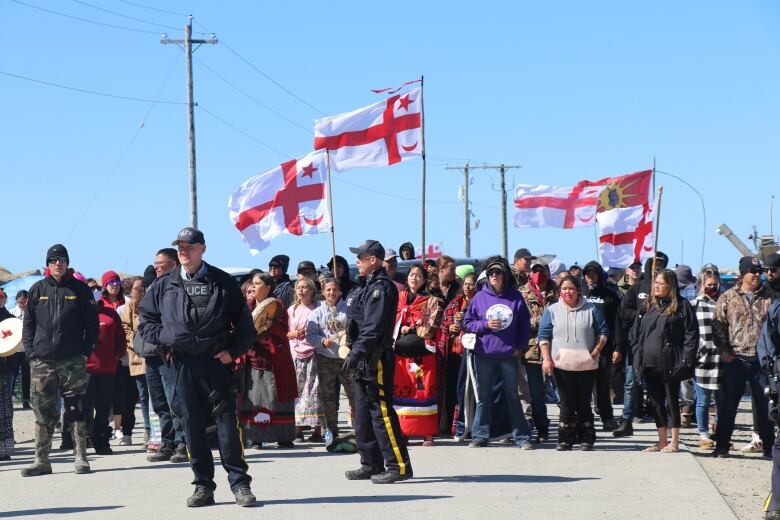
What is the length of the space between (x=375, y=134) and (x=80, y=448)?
26.6 feet

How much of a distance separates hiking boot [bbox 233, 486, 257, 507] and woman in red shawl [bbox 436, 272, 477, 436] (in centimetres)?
480

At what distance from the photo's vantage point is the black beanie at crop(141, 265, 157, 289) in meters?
13.4

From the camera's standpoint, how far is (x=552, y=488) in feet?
31.9

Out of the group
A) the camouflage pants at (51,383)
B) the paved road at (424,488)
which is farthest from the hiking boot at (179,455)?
the camouflage pants at (51,383)

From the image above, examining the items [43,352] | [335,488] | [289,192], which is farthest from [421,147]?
[335,488]

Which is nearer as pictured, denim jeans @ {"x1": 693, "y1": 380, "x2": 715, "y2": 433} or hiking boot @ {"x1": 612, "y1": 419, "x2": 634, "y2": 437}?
denim jeans @ {"x1": 693, "y1": 380, "x2": 715, "y2": 433}

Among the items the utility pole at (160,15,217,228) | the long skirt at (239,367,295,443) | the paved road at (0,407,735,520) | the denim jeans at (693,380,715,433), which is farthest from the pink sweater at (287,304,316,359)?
the utility pole at (160,15,217,228)

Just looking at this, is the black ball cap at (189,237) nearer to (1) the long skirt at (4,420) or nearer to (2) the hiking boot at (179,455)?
(2) the hiking boot at (179,455)

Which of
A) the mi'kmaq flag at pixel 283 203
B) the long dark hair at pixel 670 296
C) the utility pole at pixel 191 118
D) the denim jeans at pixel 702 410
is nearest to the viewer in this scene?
the long dark hair at pixel 670 296

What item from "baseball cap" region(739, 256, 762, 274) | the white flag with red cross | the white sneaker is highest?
the white flag with red cross

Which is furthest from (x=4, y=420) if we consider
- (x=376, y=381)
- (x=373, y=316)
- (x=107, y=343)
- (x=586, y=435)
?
(x=586, y=435)

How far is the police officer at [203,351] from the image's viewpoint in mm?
8992

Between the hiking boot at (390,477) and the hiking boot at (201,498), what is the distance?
1.49 metres

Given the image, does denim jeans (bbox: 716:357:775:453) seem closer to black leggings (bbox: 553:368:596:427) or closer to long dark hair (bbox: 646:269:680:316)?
long dark hair (bbox: 646:269:680:316)
